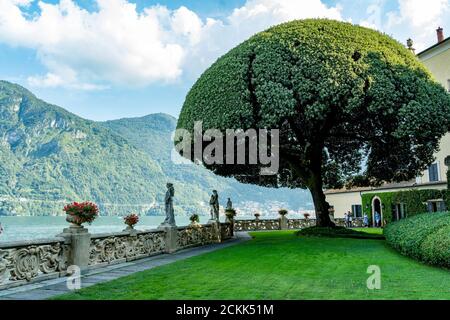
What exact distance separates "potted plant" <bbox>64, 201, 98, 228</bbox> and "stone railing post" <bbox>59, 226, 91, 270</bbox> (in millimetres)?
209

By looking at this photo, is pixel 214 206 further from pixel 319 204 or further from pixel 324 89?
pixel 324 89

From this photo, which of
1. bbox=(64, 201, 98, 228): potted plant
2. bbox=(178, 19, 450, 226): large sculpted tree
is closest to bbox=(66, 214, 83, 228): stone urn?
bbox=(64, 201, 98, 228): potted plant

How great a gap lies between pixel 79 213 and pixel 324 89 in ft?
38.1

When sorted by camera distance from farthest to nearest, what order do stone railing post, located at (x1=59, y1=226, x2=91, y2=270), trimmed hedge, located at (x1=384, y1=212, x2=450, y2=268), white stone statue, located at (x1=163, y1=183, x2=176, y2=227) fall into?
white stone statue, located at (x1=163, y1=183, x2=176, y2=227)
stone railing post, located at (x1=59, y1=226, x2=91, y2=270)
trimmed hedge, located at (x1=384, y1=212, x2=450, y2=268)

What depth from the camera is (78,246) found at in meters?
10.4

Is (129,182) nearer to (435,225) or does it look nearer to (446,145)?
(446,145)

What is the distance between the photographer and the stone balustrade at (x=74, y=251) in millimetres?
8336

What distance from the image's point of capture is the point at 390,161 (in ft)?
75.1

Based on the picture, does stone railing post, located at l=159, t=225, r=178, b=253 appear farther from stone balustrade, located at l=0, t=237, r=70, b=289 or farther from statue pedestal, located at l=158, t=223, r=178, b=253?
stone balustrade, located at l=0, t=237, r=70, b=289

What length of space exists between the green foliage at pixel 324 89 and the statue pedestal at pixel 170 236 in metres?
5.42

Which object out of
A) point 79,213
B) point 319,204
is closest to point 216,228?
point 319,204

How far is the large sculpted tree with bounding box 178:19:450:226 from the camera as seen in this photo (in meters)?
17.4

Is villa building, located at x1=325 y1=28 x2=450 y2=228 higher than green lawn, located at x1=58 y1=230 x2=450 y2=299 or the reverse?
higher
